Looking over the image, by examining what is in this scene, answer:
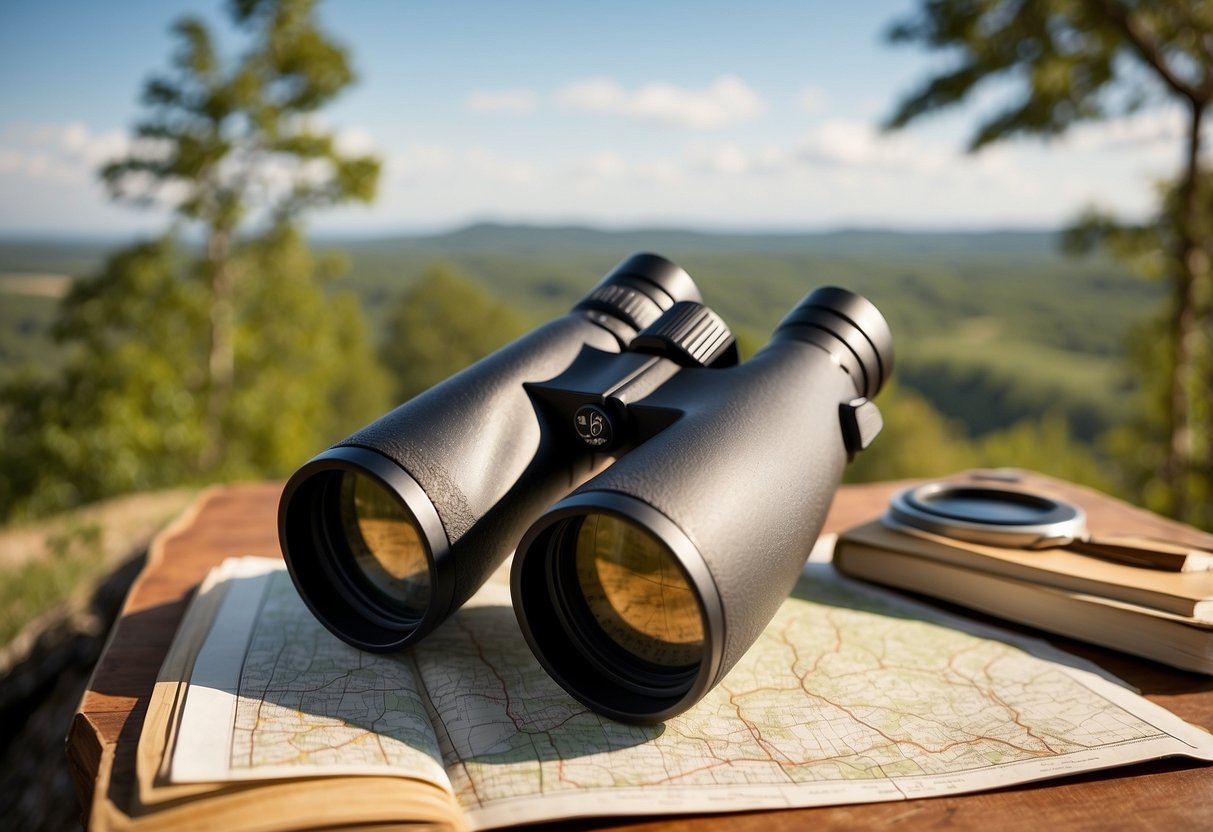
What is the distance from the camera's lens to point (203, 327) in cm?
786

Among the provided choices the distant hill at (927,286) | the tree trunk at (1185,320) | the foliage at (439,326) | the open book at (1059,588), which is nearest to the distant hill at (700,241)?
the distant hill at (927,286)

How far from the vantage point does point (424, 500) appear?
83cm

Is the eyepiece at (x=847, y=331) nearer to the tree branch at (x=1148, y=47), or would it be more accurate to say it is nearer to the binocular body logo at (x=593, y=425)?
the binocular body logo at (x=593, y=425)

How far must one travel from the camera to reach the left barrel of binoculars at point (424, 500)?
847 millimetres

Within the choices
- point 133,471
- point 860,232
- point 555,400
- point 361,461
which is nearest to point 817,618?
point 555,400

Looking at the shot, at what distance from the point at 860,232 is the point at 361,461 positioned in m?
39.3

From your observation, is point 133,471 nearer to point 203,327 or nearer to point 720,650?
point 203,327

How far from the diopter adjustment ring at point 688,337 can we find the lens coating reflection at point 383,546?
371mm

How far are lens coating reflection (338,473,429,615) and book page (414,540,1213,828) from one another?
0.21 feet

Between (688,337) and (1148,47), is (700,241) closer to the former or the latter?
(1148,47)

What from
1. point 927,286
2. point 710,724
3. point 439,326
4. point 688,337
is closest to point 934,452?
point 439,326

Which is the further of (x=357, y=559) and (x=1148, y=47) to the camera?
(x=1148, y=47)

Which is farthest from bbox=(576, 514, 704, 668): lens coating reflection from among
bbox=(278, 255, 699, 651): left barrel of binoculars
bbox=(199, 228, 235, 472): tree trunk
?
bbox=(199, 228, 235, 472): tree trunk

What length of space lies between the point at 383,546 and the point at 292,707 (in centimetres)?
22
